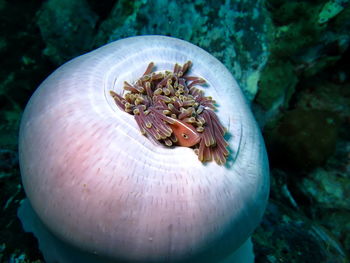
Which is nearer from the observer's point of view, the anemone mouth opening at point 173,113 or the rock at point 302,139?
the anemone mouth opening at point 173,113

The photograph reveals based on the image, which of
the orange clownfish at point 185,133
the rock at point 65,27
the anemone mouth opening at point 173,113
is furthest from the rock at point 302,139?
the rock at point 65,27

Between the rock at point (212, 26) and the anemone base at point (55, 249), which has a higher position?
the rock at point (212, 26)

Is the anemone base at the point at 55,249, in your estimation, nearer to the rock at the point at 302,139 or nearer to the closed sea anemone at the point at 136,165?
the closed sea anemone at the point at 136,165

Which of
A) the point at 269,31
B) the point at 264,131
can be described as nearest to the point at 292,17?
the point at 269,31

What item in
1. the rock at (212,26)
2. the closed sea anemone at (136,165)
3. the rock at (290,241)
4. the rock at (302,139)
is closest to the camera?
the closed sea anemone at (136,165)

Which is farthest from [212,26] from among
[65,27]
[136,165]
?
[136,165]

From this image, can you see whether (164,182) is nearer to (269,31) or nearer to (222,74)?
(222,74)

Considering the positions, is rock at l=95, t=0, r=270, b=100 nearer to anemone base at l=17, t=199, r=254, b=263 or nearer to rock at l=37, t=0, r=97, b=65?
rock at l=37, t=0, r=97, b=65
